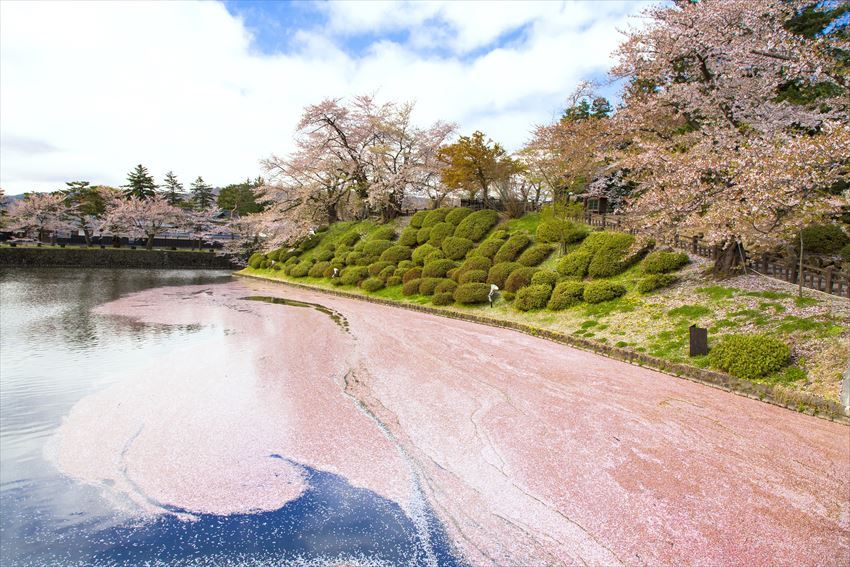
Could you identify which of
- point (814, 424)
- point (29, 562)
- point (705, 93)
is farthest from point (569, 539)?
point (705, 93)

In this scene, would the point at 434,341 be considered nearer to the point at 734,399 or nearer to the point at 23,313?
the point at 734,399

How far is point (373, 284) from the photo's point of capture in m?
20.2

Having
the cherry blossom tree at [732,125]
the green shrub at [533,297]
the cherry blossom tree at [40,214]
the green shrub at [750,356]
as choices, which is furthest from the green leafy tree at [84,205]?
the green shrub at [750,356]

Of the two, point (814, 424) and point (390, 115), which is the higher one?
point (390, 115)

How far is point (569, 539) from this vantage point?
364cm

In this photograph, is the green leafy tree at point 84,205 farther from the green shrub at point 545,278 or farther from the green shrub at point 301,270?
the green shrub at point 545,278

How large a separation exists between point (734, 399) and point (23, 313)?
59.2 feet

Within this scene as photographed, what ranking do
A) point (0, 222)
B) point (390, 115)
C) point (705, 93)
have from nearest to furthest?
point (705, 93), point (390, 115), point (0, 222)

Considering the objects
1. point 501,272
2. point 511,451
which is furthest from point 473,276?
point 511,451

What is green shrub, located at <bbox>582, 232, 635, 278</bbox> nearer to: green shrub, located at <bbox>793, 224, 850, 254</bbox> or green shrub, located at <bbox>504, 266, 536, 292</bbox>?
green shrub, located at <bbox>504, 266, 536, 292</bbox>

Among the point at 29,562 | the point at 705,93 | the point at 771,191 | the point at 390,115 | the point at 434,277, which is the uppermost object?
the point at 390,115

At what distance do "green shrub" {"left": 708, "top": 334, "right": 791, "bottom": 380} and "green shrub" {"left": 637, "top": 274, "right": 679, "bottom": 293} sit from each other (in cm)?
384

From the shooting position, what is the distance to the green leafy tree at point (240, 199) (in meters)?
47.5

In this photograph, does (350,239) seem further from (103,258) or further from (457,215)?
(103,258)
